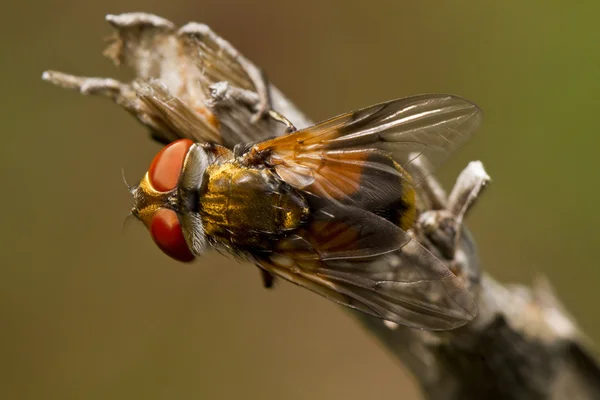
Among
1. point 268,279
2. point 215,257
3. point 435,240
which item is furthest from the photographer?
point 215,257

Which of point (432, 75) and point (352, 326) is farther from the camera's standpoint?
point (352, 326)

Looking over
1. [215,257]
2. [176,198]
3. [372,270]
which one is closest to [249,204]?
[176,198]

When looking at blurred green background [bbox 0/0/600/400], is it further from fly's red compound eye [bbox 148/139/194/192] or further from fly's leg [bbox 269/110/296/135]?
fly's red compound eye [bbox 148/139/194/192]

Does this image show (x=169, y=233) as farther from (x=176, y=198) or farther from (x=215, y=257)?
(x=215, y=257)

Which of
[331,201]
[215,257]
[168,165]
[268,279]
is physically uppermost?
[168,165]

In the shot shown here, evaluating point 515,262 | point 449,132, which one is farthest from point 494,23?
point 449,132

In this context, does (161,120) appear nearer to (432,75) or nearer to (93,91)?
(93,91)
